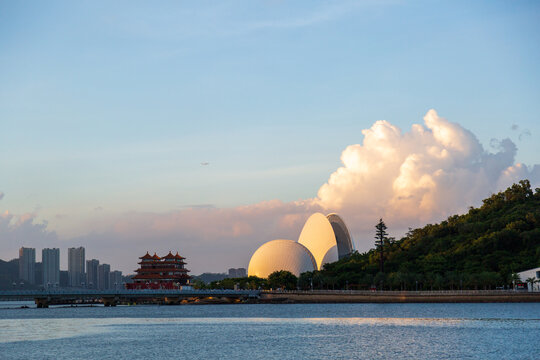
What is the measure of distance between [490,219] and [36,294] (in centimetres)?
11001

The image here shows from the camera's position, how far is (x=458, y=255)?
160 m

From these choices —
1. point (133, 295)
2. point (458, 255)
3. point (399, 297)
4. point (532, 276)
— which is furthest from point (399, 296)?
point (133, 295)

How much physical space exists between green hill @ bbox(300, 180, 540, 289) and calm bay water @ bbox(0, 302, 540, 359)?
43759 millimetres

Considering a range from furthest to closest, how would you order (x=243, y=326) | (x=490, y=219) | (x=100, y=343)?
(x=490, y=219)
(x=243, y=326)
(x=100, y=343)

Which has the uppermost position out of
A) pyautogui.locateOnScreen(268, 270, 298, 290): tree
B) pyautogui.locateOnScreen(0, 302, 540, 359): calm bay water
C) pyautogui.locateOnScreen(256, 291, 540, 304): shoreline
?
pyautogui.locateOnScreen(268, 270, 298, 290): tree

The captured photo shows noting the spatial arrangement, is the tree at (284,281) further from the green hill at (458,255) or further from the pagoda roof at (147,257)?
the pagoda roof at (147,257)

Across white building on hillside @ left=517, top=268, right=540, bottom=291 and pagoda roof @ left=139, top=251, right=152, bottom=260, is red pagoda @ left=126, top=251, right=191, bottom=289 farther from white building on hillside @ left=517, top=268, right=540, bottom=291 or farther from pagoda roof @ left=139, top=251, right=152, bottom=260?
white building on hillside @ left=517, top=268, right=540, bottom=291

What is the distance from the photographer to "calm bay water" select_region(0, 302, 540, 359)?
6094cm

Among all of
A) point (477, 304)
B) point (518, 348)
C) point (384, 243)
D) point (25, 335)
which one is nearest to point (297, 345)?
point (518, 348)

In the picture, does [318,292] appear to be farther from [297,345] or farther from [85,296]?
[297,345]

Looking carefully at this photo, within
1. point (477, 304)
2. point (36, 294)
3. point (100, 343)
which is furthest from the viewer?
point (36, 294)

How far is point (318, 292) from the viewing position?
159750 mm

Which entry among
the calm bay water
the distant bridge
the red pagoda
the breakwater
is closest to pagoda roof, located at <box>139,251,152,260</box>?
the red pagoda

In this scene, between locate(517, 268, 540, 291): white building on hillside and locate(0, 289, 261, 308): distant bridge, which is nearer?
locate(517, 268, 540, 291): white building on hillside
